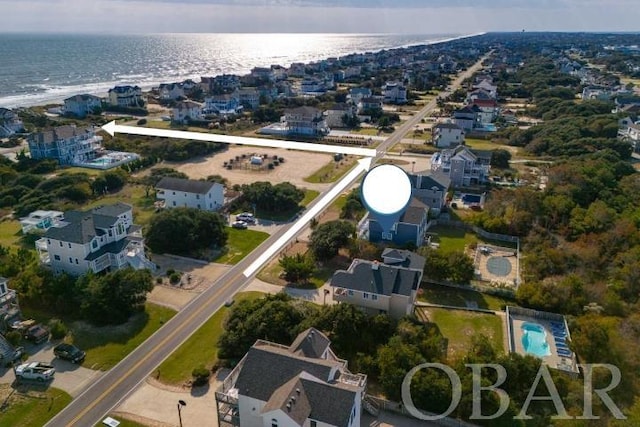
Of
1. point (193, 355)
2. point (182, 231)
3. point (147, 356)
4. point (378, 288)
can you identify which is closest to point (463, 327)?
point (378, 288)

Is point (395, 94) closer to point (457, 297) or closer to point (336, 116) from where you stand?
point (336, 116)

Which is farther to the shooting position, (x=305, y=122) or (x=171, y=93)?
(x=171, y=93)

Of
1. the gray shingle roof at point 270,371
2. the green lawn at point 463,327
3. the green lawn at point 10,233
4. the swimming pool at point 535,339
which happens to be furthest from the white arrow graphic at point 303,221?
the green lawn at point 10,233

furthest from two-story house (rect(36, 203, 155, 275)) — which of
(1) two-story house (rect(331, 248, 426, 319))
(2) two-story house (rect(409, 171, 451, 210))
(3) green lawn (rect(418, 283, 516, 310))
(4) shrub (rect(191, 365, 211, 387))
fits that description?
(2) two-story house (rect(409, 171, 451, 210))

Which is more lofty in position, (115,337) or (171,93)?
(171,93)

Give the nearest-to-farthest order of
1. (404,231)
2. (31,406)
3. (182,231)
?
1. (31,406)
2. (182,231)
3. (404,231)

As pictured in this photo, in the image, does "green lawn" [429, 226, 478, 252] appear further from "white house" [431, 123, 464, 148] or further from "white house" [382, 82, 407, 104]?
"white house" [382, 82, 407, 104]

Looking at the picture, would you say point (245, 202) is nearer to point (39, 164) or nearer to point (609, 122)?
point (39, 164)

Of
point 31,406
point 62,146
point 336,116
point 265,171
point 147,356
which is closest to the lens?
point 31,406
